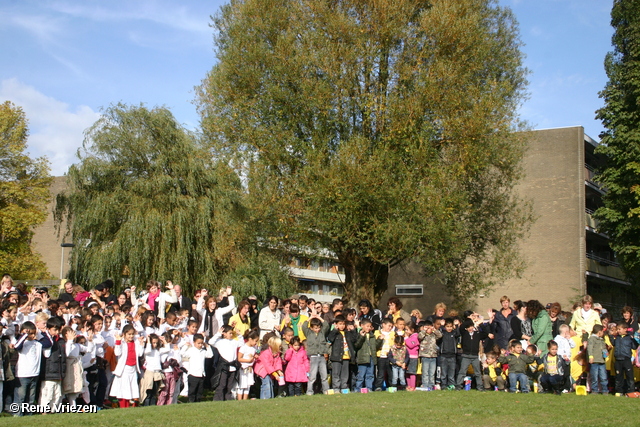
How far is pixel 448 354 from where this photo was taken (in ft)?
49.5

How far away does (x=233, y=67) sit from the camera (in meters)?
25.5

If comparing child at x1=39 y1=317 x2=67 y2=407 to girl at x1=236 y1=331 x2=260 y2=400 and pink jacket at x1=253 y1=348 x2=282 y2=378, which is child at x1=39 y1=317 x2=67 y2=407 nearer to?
girl at x1=236 y1=331 x2=260 y2=400

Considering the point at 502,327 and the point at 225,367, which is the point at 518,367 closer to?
the point at 502,327

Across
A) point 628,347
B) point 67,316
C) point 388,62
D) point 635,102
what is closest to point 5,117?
point 388,62

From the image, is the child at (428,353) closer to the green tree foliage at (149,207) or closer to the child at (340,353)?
the child at (340,353)

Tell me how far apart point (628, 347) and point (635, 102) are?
1997 centimetres

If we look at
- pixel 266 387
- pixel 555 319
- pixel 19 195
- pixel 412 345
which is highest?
pixel 19 195

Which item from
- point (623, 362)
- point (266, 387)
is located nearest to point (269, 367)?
point (266, 387)

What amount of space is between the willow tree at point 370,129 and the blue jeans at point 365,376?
Answer: 7688 mm

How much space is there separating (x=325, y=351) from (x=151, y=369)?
3650 millimetres

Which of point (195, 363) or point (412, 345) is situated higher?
point (412, 345)

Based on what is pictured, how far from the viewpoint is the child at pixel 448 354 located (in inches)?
593

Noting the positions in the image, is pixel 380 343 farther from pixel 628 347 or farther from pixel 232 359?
pixel 628 347

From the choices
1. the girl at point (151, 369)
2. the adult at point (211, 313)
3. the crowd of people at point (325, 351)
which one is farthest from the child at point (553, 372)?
the girl at point (151, 369)
